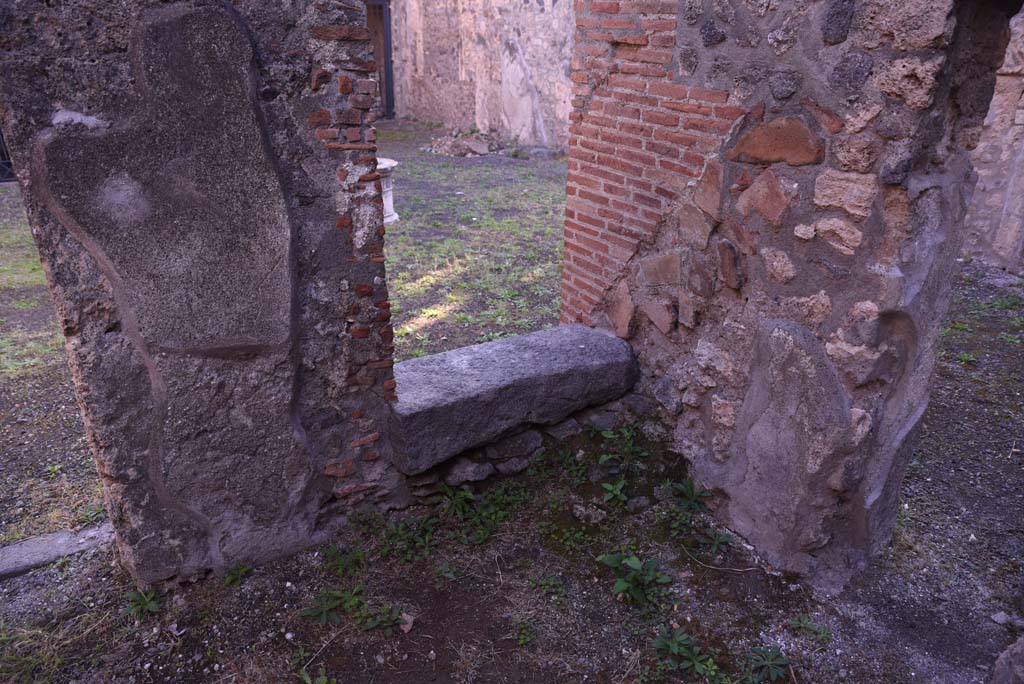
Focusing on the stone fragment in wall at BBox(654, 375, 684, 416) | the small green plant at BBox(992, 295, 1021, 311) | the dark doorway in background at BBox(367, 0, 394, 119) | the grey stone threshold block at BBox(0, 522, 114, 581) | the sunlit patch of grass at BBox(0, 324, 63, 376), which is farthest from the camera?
the dark doorway in background at BBox(367, 0, 394, 119)

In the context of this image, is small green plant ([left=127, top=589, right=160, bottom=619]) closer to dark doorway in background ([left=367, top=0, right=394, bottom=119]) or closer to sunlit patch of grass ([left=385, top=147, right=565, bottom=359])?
sunlit patch of grass ([left=385, top=147, right=565, bottom=359])

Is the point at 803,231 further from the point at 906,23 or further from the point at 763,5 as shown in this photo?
the point at 763,5

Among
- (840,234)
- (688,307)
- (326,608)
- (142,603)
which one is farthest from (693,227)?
(142,603)

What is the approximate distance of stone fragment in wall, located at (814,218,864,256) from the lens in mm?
2438

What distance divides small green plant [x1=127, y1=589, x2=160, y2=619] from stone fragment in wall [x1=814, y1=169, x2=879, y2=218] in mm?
2765

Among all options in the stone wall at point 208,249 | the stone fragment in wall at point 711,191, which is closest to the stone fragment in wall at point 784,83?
the stone fragment in wall at point 711,191

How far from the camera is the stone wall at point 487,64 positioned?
36.1 ft

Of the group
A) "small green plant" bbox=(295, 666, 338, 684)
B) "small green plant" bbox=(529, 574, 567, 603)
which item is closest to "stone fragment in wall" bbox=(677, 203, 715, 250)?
"small green plant" bbox=(529, 574, 567, 603)

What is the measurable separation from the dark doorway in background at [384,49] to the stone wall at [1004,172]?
11.9 m

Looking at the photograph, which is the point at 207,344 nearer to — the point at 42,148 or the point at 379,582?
the point at 42,148

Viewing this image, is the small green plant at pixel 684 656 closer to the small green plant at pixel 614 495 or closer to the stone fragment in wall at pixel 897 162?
the small green plant at pixel 614 495

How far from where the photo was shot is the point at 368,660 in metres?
Answer: 2.43

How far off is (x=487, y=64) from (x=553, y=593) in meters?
11.4

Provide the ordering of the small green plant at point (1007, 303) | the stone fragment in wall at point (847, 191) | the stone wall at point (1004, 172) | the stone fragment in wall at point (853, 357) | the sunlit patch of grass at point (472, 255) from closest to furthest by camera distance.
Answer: the stone fragment in wall at point (847, 191) < the stone fragment in wall at point (853, 357) < the sunlit patch of grass at point (472, 255) < the small green plant at point (1007, 303) < the stone wall at point (1004, 172)
